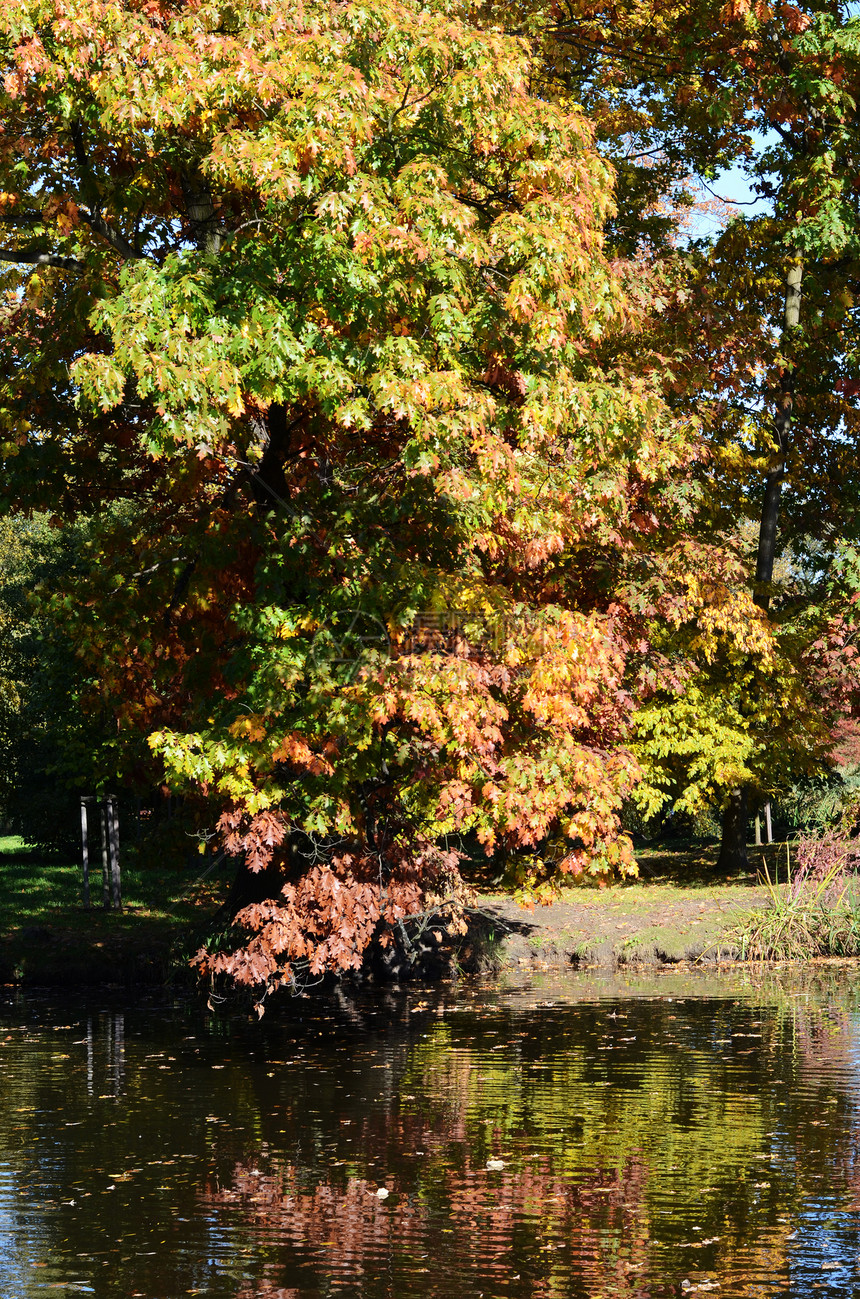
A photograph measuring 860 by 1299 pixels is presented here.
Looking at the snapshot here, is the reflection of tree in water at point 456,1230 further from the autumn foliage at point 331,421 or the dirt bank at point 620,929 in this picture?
the dirt bank at point 620,929

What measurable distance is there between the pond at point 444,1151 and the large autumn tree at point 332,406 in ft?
5.22

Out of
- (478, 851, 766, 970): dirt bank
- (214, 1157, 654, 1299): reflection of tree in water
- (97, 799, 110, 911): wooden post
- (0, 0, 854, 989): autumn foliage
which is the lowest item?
(214, 1157, 654, 1299): reflection of tree in water

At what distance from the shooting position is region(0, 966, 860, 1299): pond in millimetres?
7109

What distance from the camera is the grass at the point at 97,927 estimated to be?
60.4 ft

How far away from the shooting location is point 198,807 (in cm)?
1769

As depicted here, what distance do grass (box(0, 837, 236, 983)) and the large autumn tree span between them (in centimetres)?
324

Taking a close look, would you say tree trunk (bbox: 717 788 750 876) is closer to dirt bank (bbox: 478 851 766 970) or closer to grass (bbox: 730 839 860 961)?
dirt bank (bbox: 478 851 766 970)

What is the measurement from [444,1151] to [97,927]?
11.4 meters

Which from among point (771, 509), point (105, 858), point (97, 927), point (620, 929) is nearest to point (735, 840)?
point (771, 509)

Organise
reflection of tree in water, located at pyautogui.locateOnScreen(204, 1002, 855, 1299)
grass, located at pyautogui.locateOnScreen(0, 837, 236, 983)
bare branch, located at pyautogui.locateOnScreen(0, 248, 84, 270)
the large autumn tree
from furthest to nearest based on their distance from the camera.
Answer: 1. grass, located at pyautogui.locateOnScreen(0, 837, 236, 983)
2. bare branch, located at pyautogui.locateOnScreen(0, 248, 84, 270)
3. the large autumn tree
4. reflection of tree in water, located at pyautogui.locateOnScreen(204, 1002, 855, 1299)

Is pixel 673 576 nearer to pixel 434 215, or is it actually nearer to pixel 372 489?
pixel 372 489

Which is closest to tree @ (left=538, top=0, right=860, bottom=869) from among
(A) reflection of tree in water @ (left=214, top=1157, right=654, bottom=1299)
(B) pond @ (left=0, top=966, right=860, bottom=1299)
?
(B) pond @ (left=0, top=966, right=860, bottom=1299)

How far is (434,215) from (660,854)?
20.1 metres

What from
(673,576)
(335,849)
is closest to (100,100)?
(335,849)
